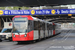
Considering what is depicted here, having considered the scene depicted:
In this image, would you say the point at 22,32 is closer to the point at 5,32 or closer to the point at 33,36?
the point at 33,36

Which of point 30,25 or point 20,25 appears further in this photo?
point 30,25

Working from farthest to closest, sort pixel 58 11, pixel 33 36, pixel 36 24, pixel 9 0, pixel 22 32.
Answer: pixel 58 11 → pixel 9 0 → pixel 36 24 → pixel 33 36 → pixel 22 32

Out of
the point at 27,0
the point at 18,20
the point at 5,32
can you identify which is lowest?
the point at 5,32

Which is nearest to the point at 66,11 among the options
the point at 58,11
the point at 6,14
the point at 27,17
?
the point at 58,11

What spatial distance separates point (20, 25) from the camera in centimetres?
2133

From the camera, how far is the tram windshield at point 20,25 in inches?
835

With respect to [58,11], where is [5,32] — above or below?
below

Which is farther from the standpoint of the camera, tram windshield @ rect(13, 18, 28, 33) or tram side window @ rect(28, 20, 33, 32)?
tram side window @ rect(28, 20, 33, 32)

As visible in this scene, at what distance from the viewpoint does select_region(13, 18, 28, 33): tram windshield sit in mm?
21219

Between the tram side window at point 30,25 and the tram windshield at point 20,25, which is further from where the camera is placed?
the tram side window at point 30,25

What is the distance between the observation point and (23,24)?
70.1ft

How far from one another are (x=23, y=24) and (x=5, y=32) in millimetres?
7337

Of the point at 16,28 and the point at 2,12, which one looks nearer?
the point at 16,28

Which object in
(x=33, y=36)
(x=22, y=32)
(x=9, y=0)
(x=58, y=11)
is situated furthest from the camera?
(x=58, y=11)
